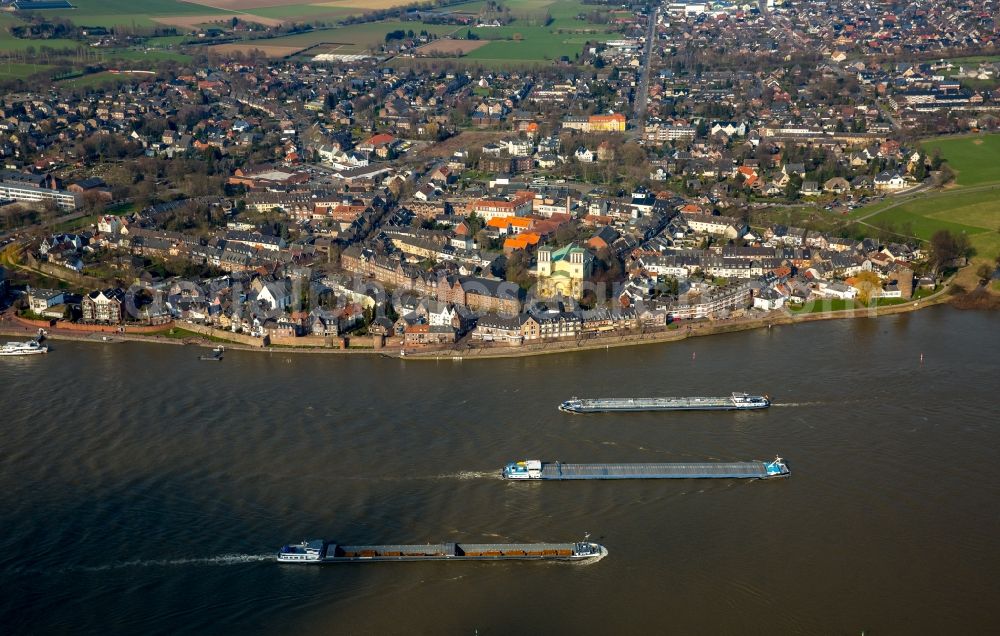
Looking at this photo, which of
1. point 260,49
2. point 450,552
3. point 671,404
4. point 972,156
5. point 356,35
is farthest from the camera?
point 356,35

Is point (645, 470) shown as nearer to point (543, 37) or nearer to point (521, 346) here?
point (521, 346)

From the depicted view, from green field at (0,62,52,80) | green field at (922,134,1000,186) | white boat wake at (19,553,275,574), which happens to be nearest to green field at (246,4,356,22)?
green field at (0,62,52,80)

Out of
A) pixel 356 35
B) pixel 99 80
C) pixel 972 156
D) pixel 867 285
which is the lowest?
pixel 867 285

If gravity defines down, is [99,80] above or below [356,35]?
below

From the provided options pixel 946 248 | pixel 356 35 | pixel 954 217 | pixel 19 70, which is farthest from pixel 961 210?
pixel 356 35

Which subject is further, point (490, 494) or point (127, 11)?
point (127, 11)

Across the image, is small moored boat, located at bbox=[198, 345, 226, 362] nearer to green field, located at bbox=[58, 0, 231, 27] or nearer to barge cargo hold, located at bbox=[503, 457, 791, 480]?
barge cargo hold, located at bbox=[503, 457, 791, 480]

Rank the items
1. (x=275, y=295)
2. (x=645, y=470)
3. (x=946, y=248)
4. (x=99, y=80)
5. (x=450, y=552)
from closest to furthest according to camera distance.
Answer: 1. (x=450, y=552)
2. (x=645, y=470)
3. (x=275, y=295)
4. (x=946, y=248)
5. (x=99, y=80)

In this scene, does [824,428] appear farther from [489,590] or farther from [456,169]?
[456,169]
